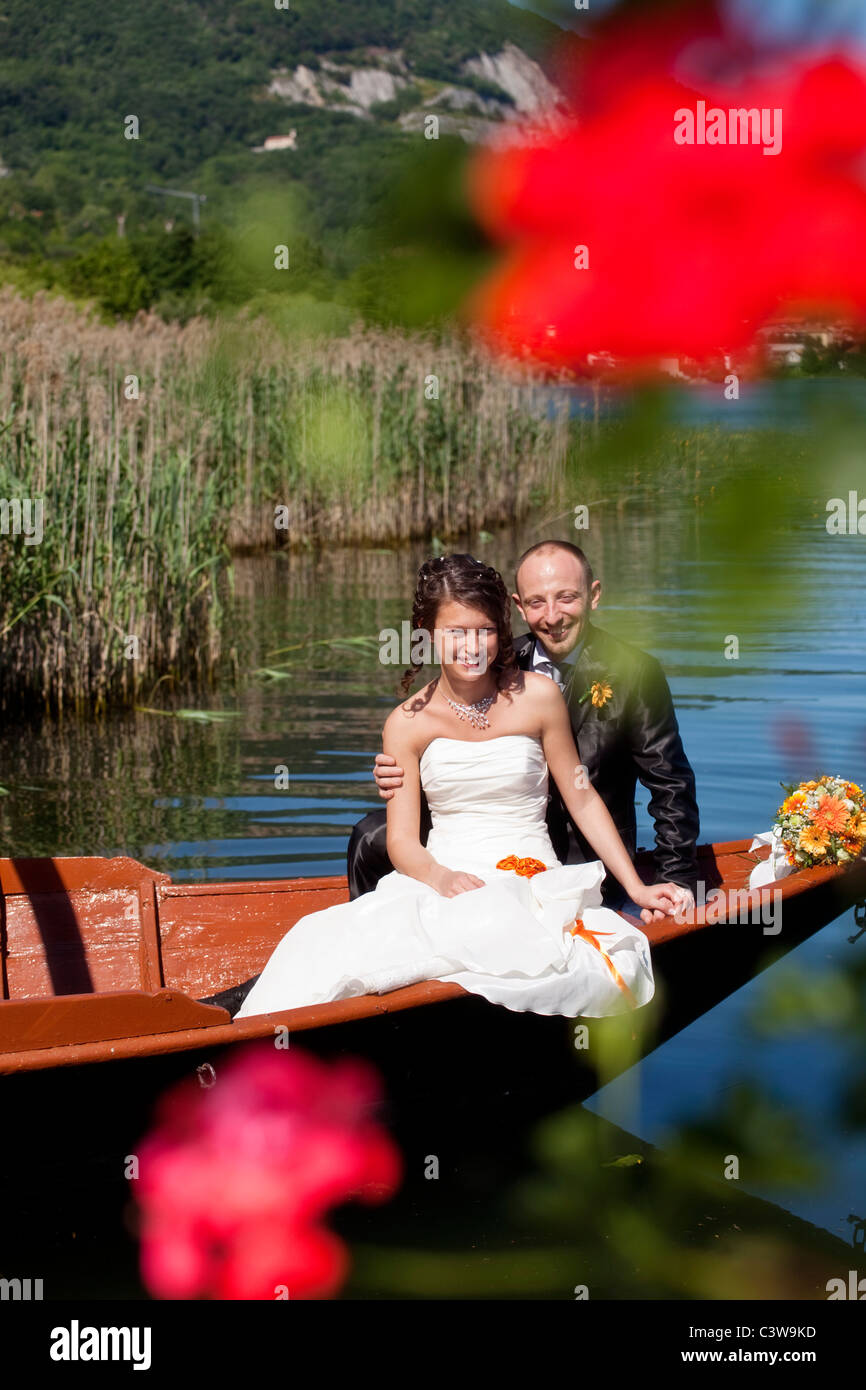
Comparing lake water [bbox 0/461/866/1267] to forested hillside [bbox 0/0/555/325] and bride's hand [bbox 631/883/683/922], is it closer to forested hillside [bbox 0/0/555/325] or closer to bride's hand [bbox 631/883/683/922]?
forested hillside [bbox 0/0/555/325]

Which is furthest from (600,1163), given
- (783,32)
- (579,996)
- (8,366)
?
(8,366)

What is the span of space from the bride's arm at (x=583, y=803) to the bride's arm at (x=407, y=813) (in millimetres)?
341

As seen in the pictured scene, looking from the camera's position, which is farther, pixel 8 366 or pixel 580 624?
pixel 8 366

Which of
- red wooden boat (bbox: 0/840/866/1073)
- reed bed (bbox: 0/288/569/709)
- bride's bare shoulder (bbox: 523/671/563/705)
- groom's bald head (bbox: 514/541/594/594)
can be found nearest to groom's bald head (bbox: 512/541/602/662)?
groom's bald head (bbox: 514/541/594/594)

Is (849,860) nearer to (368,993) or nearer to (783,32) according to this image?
(368,993)

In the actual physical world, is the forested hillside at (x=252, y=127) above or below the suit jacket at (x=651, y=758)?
above

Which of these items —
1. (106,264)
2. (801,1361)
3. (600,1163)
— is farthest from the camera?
(801,1361)

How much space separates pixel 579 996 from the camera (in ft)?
11.4

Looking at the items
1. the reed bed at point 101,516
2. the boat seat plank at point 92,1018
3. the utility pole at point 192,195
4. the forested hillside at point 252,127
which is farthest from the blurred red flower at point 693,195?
the reed bed at point 101,516

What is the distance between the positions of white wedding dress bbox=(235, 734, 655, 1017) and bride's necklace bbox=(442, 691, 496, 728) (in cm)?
5

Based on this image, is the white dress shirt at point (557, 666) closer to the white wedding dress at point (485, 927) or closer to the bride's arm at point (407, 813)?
the white wedding dress at point (485, 927)

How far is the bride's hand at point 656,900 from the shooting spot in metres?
3.88

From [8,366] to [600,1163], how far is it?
700 cm

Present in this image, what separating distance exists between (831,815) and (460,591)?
40.3 inches
